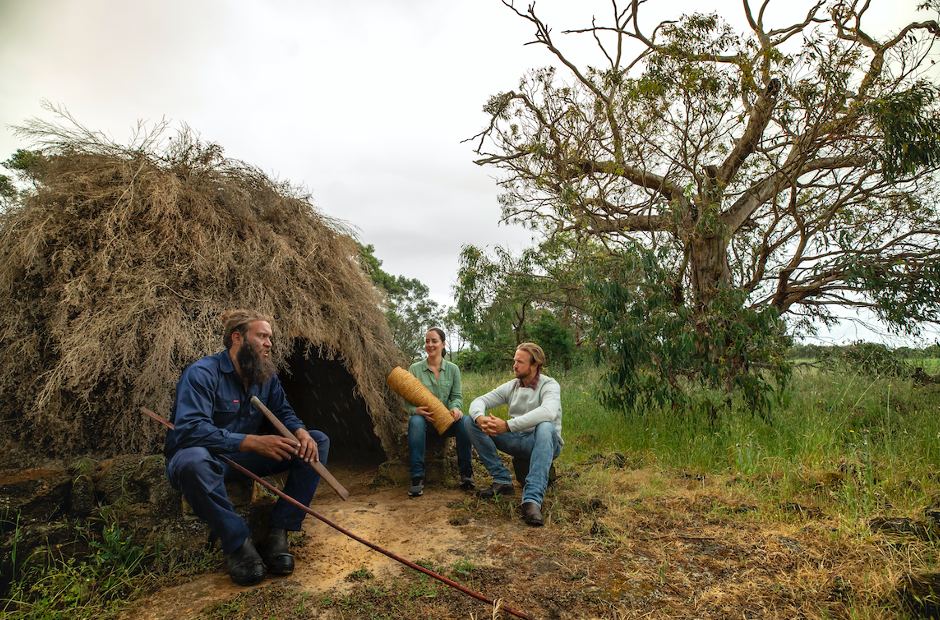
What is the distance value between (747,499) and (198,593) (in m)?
3.58

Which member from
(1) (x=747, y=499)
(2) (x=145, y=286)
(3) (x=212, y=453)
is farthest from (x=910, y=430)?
(2) (x=145, y=286)

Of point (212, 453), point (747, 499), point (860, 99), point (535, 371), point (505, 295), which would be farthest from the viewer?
point (505, 295)

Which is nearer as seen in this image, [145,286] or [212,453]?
[212,453]

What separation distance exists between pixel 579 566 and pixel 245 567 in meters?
1.82

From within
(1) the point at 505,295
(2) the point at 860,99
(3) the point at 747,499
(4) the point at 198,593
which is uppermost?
(2) the point at 860,99

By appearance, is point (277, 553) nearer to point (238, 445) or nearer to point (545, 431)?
point (238, 445)

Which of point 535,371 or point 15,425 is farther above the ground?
point 535,371

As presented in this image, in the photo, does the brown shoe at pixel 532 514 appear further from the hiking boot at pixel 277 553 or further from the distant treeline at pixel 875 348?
the distant treeline at pixel 875 348

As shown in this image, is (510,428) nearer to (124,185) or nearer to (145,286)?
(145,286)

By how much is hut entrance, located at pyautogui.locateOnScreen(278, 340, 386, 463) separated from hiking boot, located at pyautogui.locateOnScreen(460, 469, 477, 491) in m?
1.41

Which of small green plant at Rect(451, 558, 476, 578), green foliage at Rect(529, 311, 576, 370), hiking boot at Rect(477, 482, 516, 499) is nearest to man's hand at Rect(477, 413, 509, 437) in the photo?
hiking boot at Rect(477, 482, 516, 499)

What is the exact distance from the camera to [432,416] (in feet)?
15.5

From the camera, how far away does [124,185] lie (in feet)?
14.7

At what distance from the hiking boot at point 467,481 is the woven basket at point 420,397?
410 millimetres
